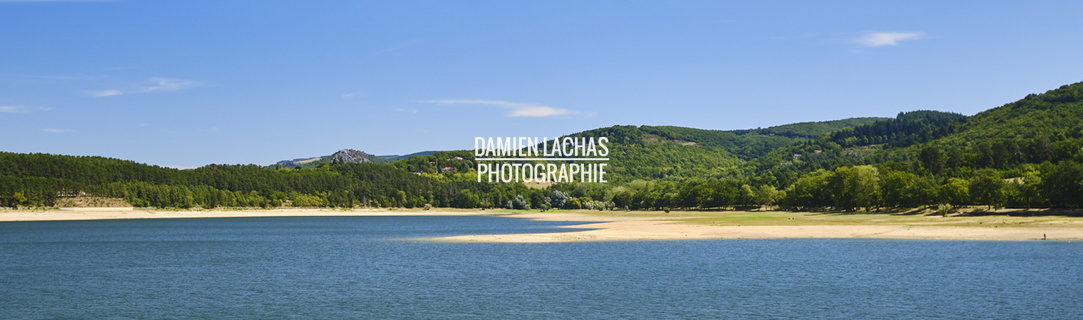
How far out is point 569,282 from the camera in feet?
137

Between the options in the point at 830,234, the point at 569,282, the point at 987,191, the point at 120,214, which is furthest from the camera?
the point at 120,214

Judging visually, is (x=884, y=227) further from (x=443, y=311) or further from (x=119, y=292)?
(x=119, y=292)

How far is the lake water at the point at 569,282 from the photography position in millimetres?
33031

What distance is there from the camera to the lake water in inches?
1300

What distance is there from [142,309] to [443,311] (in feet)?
39.7

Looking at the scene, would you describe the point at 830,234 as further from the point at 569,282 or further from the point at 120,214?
the point at 120,214

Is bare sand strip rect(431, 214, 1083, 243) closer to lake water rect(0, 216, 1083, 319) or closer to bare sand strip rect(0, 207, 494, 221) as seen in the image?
lake water rect(0, 216, 1083, 319)

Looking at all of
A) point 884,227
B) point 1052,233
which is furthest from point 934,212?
point 1052,233

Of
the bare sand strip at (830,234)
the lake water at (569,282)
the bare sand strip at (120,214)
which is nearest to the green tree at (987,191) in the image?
the bare sand strip at (830,234)

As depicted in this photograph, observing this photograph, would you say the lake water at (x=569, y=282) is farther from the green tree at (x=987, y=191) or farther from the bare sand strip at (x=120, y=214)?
the bare sand strip at (x=120, y=214)

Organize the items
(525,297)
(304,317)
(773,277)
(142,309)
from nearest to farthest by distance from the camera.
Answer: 1. (304,317)
2. (142,309)
3. (525,297)
4. (773,277)

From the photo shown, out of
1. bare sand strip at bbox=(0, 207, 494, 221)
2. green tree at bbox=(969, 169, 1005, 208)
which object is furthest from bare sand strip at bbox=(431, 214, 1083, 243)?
bare sand strip at bbox=(0, 207, 494, 221)

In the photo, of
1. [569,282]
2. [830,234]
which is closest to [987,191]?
[830,234]

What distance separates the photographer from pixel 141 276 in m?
46.8
